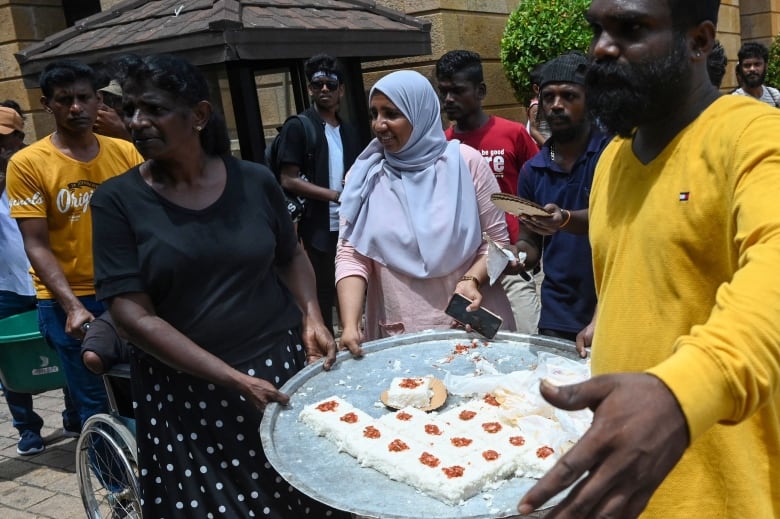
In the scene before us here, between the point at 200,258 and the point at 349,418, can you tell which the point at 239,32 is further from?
the point at 349,418

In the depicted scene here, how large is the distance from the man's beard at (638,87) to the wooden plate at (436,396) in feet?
3.95

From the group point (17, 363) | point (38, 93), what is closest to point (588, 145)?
point (17, 363)

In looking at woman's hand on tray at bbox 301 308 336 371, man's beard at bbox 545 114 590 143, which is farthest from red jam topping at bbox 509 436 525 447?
man's beard at bbox 545 114 590 143

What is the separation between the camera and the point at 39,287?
423 centimetres

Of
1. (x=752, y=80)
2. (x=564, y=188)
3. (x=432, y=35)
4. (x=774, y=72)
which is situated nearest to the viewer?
(x=564, y=188)

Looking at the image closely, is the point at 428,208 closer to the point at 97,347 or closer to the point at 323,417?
the point at 323,417

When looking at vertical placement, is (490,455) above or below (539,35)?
below

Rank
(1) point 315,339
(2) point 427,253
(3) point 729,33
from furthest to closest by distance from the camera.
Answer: (3) point 729,33, (2) point 427,253, (1) point 315,339

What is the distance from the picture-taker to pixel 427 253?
10.2 ft

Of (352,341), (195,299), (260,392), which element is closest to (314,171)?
(352,341)

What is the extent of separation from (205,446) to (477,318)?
109cm

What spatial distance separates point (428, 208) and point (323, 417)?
3.93 feet

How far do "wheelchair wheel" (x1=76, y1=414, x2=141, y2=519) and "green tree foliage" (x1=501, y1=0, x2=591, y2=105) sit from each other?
6.37m

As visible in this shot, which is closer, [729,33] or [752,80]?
[752,80]
